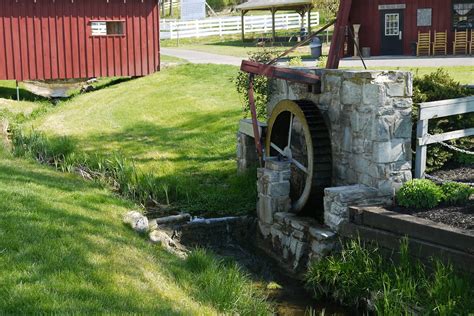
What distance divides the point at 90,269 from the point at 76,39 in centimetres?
1710

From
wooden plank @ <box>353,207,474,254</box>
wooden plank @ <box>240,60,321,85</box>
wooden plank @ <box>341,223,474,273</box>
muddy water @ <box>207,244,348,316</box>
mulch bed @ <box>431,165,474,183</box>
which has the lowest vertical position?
muddy water @ <box>207,244,348,316</box>

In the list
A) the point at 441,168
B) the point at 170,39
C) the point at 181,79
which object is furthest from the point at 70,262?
the point at 170,39

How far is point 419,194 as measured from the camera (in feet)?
24.3

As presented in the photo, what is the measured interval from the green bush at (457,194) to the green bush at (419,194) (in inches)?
3.1

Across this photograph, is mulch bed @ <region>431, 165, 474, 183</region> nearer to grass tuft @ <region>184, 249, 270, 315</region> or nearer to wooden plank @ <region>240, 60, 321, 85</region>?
wooden plank @ <region>240, 60, 321, 85</region>

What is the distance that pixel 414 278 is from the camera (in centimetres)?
654

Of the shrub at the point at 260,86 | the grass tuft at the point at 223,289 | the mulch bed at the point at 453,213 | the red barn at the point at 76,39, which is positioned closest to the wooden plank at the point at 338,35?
the shrub at the point at 260,86

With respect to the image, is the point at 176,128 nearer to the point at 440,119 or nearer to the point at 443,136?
the point at 440,119

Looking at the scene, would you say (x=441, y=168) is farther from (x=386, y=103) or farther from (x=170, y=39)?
(x=170, y=39)

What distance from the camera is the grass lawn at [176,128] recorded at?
11.1 metres

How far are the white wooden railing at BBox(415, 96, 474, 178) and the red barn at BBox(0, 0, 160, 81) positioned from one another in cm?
1571

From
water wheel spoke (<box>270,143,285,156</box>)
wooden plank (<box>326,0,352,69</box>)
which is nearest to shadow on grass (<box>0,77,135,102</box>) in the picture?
water wheel spoke (<box>270,143,285,156</box>)

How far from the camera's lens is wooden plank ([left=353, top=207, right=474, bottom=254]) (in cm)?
618

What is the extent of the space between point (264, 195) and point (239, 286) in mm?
2910
